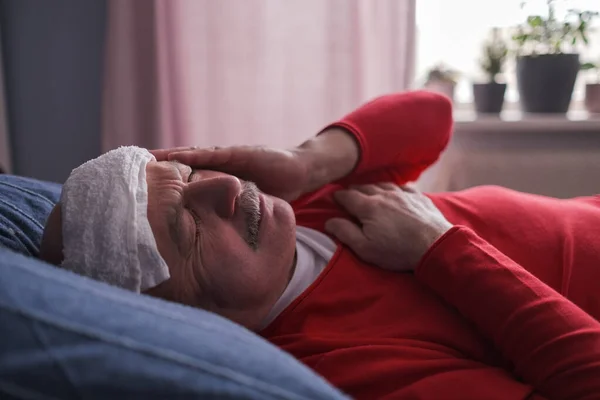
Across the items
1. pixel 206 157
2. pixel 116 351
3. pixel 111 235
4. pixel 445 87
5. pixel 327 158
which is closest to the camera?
pixel 116 351

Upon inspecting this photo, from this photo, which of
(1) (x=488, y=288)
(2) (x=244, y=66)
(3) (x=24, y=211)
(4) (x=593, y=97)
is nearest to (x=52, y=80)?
(2) (x=244, y=66)

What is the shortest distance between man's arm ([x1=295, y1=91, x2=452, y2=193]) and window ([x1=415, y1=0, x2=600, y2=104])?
84 centimetres

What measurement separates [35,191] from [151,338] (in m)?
0.64

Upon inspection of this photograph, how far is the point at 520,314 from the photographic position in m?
0.80

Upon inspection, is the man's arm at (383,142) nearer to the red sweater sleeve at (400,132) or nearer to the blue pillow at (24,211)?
the red sweater sleeve at (400,132)

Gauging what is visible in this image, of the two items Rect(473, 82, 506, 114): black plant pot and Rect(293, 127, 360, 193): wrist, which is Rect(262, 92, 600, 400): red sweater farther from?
Rect(473, 82, 506, 114): black plant pot

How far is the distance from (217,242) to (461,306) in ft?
1.28

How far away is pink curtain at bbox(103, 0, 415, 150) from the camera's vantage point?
1768 millimetres

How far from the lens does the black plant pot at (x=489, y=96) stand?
1.90m

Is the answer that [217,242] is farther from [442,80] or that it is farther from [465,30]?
[465,30]

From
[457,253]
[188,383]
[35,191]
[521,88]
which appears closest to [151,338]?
[188,383]

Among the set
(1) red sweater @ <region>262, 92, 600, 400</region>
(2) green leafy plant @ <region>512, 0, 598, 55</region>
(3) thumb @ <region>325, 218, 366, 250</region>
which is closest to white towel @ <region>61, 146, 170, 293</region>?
(1) red sweater @ <region>262, 92, 600, 400</region>

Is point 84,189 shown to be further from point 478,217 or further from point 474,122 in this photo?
point 474,122

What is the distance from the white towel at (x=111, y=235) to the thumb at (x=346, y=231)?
0.37 m
